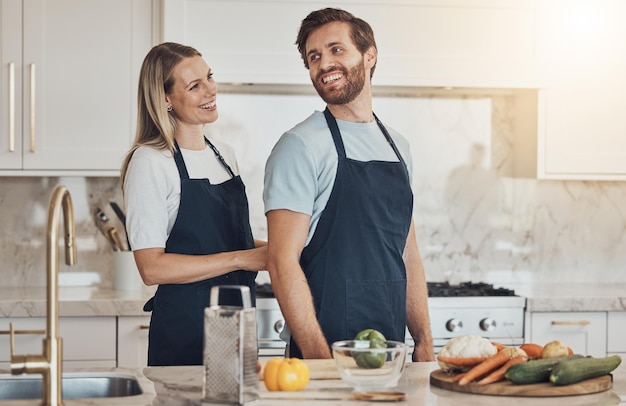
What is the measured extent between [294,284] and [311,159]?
35 centimetres

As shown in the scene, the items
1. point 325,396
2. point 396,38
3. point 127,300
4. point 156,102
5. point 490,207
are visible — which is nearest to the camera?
point 325,396

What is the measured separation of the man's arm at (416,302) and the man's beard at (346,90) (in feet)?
1.52

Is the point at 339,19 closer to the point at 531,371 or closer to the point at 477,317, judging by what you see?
the point at 531,371

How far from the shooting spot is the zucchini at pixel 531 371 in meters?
1.86

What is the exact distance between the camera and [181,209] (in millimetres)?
2645

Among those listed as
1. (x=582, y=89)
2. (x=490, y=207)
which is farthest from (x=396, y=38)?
(x=490, y=207)

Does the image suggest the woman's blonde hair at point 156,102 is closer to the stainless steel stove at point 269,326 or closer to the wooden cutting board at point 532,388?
the stainless steel stove at point 269,326

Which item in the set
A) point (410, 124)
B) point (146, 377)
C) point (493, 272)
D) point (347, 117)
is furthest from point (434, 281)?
→ point (146, 377)

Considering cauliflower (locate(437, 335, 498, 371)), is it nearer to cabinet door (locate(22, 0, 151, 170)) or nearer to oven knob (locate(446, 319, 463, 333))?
oven knob (locate(446, 319, 463, 333))

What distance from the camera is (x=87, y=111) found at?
368 cm

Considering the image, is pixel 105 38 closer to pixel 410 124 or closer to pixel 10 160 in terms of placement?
pixel 10 160

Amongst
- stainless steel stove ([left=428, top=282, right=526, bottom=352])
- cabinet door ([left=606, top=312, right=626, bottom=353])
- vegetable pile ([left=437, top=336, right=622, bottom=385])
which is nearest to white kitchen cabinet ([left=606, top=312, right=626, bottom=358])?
cabinet door ([left=606, top=312, right=626, bottom=353])

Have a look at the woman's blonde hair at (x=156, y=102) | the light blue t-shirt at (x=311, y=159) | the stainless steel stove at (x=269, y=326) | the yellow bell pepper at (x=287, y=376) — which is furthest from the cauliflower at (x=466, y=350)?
the stainless steel stove at (x=269, y=326)

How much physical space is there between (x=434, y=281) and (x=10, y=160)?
6.54 ft
